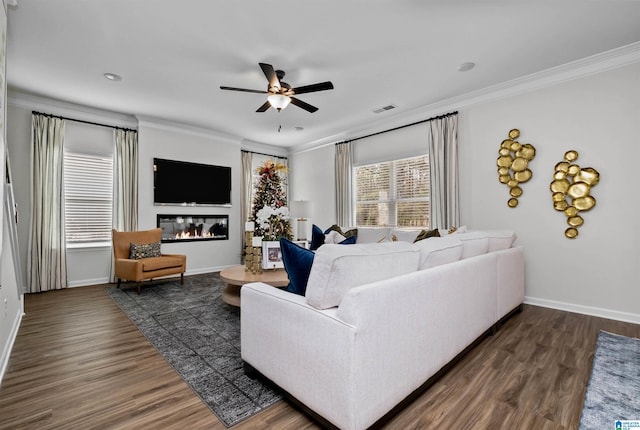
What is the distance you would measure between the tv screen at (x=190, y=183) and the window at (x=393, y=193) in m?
2.77

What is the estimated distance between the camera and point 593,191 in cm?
335

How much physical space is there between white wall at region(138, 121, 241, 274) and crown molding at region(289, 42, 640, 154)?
300cm

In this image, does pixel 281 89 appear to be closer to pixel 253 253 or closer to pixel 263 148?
pixel 253 253

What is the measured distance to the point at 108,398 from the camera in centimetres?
182

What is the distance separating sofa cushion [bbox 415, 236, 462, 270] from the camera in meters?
1.98

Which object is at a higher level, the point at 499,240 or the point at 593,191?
the point at 593,191

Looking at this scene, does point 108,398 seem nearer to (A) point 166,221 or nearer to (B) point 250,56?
(B) point 250,56

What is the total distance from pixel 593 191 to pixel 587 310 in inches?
52.9

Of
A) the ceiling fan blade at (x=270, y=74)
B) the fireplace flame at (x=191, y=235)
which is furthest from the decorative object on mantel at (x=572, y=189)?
the fireplace flame at (x=191, y=235)

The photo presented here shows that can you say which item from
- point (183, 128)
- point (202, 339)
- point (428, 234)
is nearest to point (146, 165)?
point (183, 128)

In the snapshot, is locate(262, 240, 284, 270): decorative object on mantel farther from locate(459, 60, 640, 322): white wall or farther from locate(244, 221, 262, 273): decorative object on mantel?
locate(459, 60, 640, 322): white wall

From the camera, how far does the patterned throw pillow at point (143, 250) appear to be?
15.3ft

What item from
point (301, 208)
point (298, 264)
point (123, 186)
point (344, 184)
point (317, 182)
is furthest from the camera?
point (317, 182)

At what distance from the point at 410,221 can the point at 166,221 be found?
4.44 m
